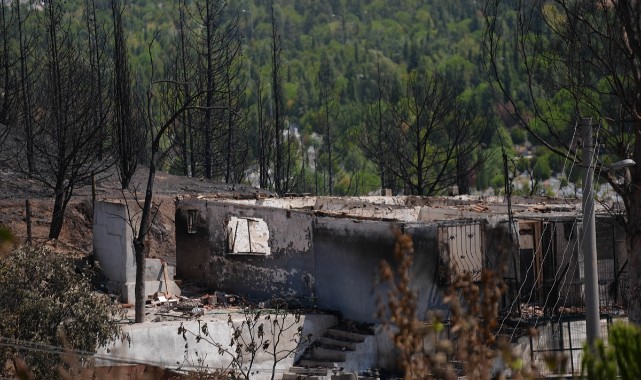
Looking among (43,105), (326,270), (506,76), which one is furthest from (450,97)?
(506,76)

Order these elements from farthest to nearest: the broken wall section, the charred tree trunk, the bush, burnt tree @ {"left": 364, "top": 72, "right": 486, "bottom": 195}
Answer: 1. burnt tree @ {"left": 364, "top": 72, "right": 486, "bottom": 195}
2. the charred tree trunk
3. the broken wall section
4. the bush

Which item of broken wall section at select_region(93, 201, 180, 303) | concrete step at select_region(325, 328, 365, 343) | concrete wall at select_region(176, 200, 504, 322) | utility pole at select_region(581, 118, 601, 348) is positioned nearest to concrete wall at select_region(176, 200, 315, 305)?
concrete wall at select_region(176, 200, 504, 322)

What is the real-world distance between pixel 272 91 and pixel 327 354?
74.0 m

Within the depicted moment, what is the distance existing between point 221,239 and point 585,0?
884 cm

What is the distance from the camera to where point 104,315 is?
15234 millimetres

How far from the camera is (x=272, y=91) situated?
91.4 metres

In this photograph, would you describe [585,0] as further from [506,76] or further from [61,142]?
[506,76]

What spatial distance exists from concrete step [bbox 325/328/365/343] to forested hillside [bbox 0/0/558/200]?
4.24m

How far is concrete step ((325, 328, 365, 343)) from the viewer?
18508 mm

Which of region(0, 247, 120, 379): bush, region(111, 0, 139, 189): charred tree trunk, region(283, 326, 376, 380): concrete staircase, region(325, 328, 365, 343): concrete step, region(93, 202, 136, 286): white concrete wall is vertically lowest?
region(283, 326, 376, 380): concrete staircase

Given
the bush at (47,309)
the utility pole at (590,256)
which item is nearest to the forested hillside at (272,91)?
the bush at (47,309)

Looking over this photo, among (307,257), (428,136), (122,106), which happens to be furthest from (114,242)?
(428,136)

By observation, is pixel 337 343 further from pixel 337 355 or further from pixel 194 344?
pixel 194 344

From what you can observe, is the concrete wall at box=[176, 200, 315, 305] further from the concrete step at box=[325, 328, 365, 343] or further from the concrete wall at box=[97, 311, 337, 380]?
the concrete wall at box=[97, 311, 337, 380]
